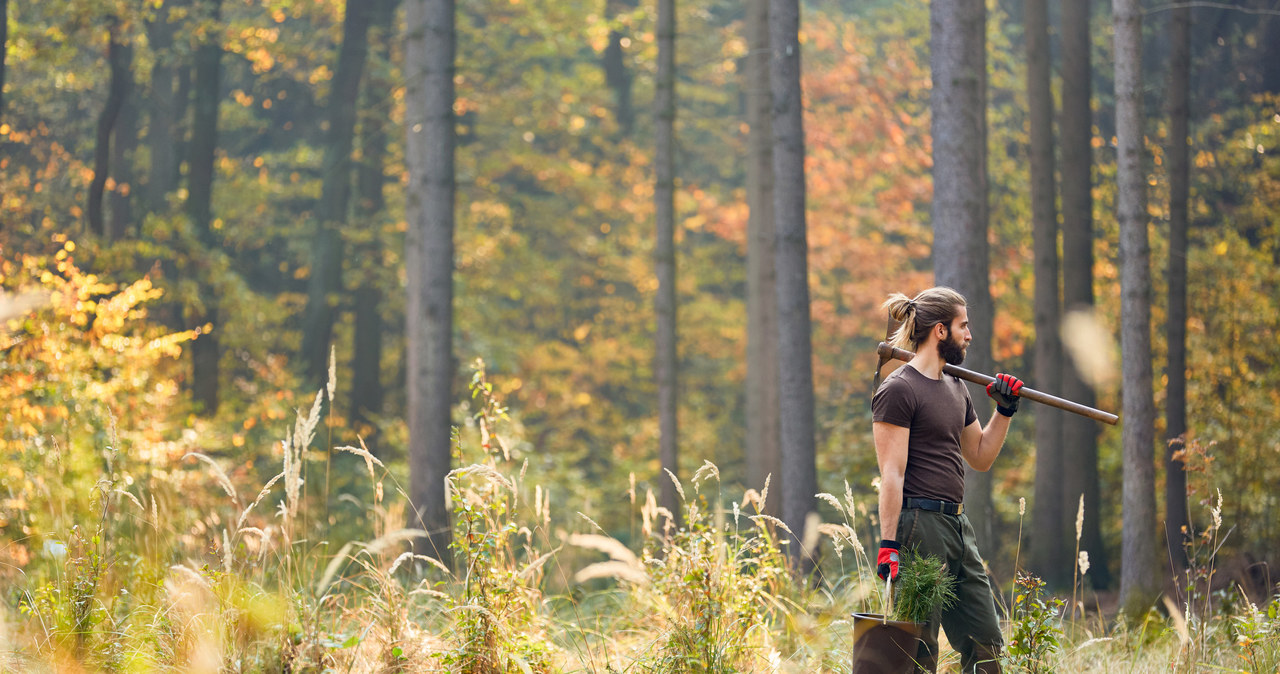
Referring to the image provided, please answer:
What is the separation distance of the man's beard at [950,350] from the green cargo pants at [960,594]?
67cm

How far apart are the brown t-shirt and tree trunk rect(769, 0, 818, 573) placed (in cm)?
589

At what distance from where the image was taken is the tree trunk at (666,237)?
13414 mm

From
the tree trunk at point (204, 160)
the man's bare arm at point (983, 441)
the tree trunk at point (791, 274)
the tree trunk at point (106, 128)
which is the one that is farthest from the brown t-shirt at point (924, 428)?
the tree trunk at point (204, 160)

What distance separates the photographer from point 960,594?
14.6 feet

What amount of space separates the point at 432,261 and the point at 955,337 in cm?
759

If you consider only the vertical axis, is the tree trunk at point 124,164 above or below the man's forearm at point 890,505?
above

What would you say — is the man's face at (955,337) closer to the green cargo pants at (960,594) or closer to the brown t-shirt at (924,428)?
the brown t-shirt at (924,428)

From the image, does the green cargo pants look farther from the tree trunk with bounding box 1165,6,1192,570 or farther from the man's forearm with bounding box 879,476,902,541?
the tree trunk with bounding box 1165,6,1192,570

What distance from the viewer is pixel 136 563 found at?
5477 millimetres

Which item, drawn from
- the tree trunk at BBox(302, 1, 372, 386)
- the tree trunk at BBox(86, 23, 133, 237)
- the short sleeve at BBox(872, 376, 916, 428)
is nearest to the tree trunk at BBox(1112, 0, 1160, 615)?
the short sleeve at BBox(872, 376, 916, 428)

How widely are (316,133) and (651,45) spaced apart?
26.9 feet

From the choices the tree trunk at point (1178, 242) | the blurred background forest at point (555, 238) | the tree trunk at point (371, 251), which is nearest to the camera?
the tree trunk at point (1178, 242)

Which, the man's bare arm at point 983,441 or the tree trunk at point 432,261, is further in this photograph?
the tree trunk at point 432,261

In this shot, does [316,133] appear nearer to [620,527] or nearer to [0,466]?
[620,527]
